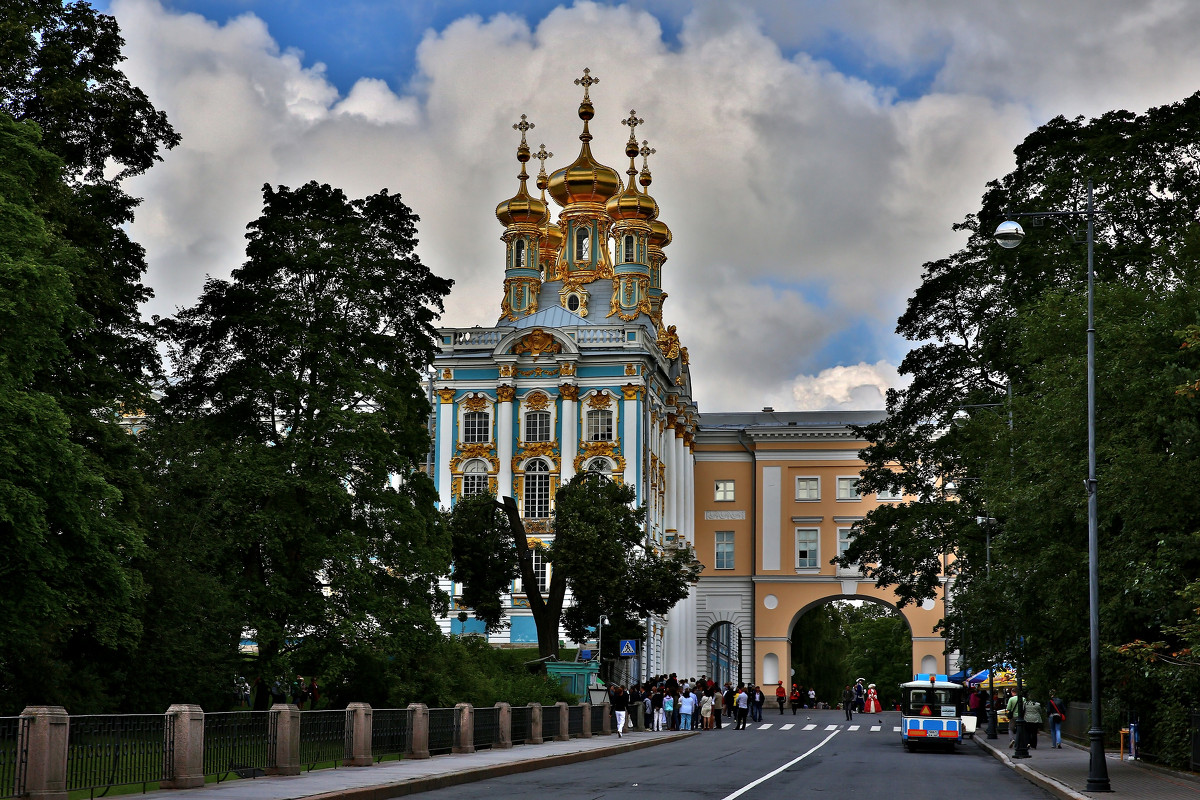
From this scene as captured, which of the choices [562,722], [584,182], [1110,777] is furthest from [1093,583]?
[584,182]

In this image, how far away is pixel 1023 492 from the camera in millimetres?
29328

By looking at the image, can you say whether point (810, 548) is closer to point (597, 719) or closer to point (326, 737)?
point (597, 719)

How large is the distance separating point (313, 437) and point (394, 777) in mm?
15853

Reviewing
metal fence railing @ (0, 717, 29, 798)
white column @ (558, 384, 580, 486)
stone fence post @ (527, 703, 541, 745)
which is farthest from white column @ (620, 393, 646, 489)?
metal fence railing @ (0, 717, 29, 798)

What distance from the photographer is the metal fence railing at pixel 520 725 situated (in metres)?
34.1

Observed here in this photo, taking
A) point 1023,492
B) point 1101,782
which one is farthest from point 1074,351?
point 1101,782

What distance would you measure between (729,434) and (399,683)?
58393 mm

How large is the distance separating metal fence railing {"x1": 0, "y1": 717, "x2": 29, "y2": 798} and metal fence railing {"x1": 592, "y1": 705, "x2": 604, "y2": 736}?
2854cm

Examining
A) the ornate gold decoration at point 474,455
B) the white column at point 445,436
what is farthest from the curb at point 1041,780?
the white column at point 445,436

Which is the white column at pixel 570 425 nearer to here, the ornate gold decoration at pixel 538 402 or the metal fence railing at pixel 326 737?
the ornate gold decoration at pixel 538 402

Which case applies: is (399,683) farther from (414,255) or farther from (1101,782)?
(1101,782)

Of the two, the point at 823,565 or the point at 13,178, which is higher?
the point at 13,178

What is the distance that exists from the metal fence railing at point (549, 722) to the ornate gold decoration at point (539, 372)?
1472 inches

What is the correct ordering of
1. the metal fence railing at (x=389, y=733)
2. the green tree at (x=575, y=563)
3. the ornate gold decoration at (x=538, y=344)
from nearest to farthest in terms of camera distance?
the metal fence railing at (x=389, y=733) → the green tree at (x=575, y=563) → the ornate gold decoration at (x=538, y=344)
